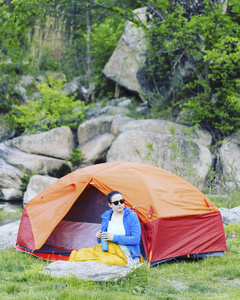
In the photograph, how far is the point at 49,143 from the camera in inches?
602

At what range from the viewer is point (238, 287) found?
14.4 ft

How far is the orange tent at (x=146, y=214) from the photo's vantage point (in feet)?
18.1

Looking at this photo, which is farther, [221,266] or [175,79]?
[175,79]

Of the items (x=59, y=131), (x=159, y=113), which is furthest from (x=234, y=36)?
(x=59, y=131)

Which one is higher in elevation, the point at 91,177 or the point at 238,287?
the point at 91,177

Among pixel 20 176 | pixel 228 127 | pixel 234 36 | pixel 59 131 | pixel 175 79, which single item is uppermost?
pixel 234 36

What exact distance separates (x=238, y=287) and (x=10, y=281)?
2527 mm

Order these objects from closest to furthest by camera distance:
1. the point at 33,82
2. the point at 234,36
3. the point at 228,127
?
1. the point at 234,36
2. the point at 228,127
3. the point at 33,82

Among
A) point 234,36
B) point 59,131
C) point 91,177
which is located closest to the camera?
point 91,177

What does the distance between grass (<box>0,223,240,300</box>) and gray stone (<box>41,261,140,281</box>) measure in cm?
6

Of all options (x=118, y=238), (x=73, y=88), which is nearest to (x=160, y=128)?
(x=73, y=88)

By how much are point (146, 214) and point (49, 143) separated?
10.3 m

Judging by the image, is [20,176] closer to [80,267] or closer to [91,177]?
[91,177]

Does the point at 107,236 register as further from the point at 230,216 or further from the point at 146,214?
the point at 230,216
